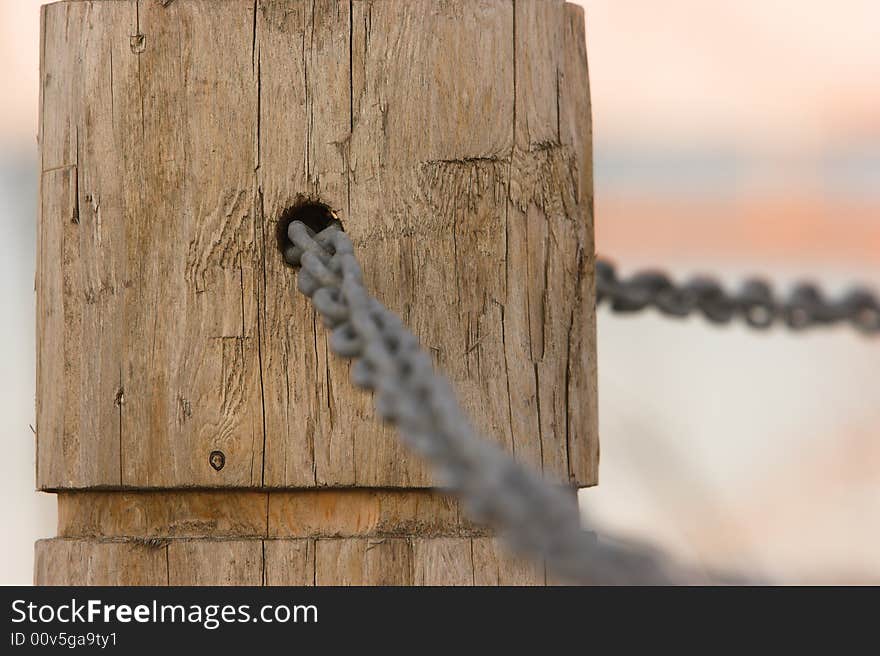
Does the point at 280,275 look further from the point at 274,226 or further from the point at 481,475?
the point at 481,475

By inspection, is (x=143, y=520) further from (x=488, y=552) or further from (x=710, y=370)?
(x=710, y=370)

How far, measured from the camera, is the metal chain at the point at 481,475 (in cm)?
112

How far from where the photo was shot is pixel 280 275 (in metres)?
1.68

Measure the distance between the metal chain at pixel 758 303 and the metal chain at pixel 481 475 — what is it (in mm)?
692

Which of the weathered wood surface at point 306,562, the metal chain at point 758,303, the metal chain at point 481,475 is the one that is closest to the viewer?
the metal chain at point 481,475

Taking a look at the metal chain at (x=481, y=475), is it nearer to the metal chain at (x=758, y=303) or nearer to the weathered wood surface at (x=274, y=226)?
the weathered wood surface at (x=274, y=226)

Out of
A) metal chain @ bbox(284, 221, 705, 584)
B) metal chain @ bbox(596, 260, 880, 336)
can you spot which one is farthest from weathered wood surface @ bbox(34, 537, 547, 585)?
metal chain @ bbox(596, 260, 880, 336)

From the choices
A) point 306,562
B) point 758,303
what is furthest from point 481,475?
point 758,303

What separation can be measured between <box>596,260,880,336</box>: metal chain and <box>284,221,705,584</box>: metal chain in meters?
0.69

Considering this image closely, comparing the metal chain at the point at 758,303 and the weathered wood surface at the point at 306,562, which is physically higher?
the metal chain at the point at 758,303

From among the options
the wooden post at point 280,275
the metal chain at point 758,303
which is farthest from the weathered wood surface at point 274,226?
the metal chain at point 758,303

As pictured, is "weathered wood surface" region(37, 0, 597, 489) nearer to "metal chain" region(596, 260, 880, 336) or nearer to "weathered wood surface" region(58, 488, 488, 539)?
"weathered wood surface" region(58, 488, 488, 539)

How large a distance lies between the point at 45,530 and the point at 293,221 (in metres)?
2.41
